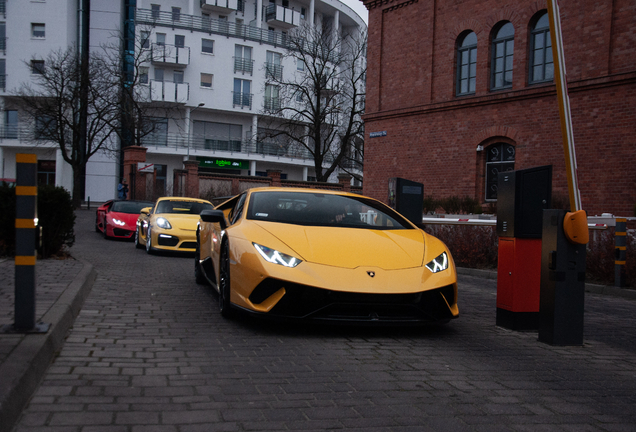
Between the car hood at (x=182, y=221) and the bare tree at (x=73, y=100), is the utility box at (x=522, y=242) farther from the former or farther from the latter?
the bare tree at (x=73, y=100)

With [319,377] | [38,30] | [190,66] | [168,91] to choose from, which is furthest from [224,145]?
[319,377]

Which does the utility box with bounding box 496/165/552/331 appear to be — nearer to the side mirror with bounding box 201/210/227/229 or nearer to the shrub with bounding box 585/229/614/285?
the side mirror with bounding box 201/210/227/229

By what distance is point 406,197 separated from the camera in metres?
11.7

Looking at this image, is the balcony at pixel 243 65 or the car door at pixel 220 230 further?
the balcony at pixel 243 65

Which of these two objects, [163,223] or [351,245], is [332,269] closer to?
[351,245]

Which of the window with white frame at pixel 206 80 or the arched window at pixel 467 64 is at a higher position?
the window with white frame at pixel 206 80

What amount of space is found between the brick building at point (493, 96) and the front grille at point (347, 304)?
14.4 metres

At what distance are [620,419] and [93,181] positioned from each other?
50364 mm

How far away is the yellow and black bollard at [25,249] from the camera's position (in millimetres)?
4258

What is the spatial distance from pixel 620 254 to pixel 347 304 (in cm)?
601

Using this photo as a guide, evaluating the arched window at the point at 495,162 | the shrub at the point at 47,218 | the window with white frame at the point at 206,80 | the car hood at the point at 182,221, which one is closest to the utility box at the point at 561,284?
the shrub at the point at 47,218

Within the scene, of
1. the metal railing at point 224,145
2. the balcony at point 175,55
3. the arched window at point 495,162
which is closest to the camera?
the arched window at point 495,162

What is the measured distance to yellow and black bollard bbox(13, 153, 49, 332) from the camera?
4.26 metres

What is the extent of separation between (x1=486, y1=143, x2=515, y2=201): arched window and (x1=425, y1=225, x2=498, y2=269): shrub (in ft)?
29.2
